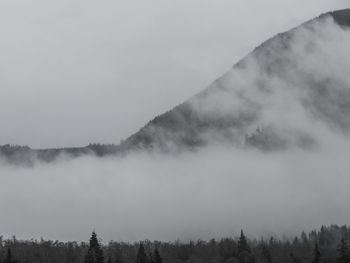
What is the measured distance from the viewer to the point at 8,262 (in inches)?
6447

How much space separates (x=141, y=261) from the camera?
193 meters

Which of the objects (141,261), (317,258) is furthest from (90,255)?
(317,258)

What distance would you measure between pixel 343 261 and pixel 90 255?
6351cm

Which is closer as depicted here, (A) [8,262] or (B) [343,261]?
(A) [8,262]

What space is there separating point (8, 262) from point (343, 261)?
81775 mm

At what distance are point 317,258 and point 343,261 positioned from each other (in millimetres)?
8012

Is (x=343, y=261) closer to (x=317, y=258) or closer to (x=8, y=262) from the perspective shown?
(x=317, y=258)

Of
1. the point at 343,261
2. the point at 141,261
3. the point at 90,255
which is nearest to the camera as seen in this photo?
the point at 90,255

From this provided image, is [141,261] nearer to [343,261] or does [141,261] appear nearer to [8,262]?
[8,262]

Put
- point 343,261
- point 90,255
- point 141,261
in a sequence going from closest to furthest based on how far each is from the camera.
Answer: point 90,255, point 343,261, point 141,261

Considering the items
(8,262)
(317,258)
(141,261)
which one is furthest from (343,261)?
(8,262)

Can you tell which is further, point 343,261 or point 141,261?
point 141,261

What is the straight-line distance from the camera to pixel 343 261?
178m

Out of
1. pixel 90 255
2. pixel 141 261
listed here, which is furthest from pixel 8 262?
pixel 141 261
